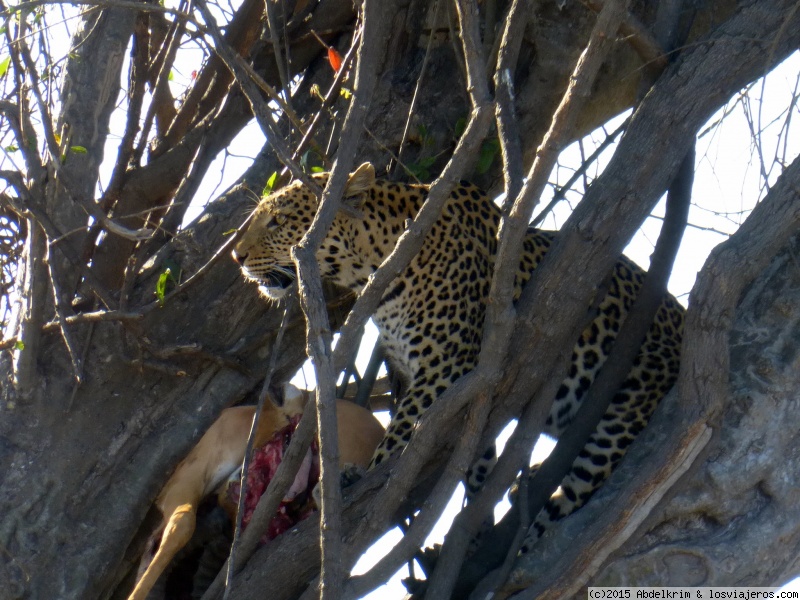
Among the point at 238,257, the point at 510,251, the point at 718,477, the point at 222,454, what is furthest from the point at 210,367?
the point at 718,477

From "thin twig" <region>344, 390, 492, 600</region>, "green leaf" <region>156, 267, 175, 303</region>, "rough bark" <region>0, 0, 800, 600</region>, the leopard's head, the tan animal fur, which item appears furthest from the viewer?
the leopard's head

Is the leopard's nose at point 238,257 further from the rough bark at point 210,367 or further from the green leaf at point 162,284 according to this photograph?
the green leaf at point 162,284

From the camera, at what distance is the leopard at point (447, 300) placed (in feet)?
18.9

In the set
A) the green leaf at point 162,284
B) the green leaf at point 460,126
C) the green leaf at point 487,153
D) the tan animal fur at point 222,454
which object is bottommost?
the tan animal fur at point 222,454

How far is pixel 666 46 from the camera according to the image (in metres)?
5.48

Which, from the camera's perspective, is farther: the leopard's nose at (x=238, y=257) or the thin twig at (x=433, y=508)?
the leopard's nose at (x=238, y=257)

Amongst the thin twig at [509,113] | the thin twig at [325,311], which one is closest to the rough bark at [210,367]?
the thin twig at [325,311]

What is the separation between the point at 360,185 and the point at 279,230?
2.32 feet

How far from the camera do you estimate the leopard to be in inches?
226

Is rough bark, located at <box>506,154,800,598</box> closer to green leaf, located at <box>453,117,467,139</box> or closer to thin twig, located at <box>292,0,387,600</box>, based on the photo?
thin twig, located at <box>292,0,387,600</box>

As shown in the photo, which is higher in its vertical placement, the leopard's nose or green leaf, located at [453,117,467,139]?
green leaf, located at [453,117,467,139]

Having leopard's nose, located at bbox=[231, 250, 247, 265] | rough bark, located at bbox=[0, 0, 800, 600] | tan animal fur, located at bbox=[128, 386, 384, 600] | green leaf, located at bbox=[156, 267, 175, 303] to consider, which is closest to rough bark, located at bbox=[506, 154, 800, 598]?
rough bark, located at bbox=[0, 0, 800, 600]

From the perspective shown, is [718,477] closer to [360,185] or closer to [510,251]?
[510,251]

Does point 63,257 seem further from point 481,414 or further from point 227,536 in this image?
point 481,414
